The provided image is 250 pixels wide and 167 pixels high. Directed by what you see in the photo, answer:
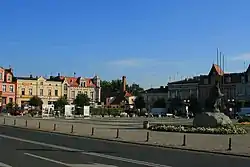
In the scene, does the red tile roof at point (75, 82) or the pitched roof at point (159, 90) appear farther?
the pitched roof at point (159, 90)

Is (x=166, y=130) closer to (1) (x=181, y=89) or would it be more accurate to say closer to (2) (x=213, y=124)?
(2) (x=213, y=124)

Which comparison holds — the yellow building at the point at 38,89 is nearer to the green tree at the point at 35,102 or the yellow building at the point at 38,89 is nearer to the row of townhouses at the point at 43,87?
the row of townhouses at the point at 43,87

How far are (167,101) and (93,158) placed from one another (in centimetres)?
13601

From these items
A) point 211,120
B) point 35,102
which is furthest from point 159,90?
point 211,120

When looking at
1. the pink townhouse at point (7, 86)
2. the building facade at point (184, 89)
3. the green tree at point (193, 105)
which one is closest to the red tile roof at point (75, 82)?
the pink townhouse at point (7, 86)

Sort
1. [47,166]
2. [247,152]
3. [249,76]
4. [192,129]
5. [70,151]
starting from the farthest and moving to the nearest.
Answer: [249,76], [192,129], [247,152], [70,151], [47,166]

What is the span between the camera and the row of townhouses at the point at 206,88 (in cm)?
12962

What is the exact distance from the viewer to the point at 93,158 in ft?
61.6

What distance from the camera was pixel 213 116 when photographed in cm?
4062

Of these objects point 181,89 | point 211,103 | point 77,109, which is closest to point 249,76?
point 181,89

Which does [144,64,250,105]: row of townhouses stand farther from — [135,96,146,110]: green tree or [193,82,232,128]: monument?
[193,82,232,128]: monument

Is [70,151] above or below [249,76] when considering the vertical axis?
below

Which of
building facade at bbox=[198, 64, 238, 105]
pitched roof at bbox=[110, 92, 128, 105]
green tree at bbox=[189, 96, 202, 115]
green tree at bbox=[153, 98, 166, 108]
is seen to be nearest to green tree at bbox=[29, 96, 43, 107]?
green tree at bbox=[153, 98, 166, 108]

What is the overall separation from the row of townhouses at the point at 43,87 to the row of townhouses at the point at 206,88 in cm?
2386
